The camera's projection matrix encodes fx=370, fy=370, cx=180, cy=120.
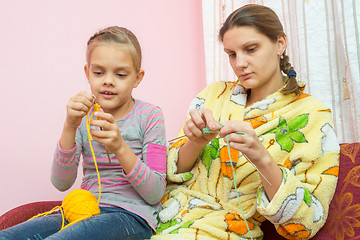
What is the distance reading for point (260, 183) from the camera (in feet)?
3.74

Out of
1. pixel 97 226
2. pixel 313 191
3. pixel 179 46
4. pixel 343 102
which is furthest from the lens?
pixel 179 46

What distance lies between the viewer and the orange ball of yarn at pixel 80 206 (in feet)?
3.37

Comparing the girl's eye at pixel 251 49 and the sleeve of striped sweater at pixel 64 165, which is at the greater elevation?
the girl's eye at pixel 251 49

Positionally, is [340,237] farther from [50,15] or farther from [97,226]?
[50,15]

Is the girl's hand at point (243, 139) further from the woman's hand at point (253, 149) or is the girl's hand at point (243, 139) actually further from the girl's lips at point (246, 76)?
the girl's lips at point (246, 76)

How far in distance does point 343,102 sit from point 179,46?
1063 mm

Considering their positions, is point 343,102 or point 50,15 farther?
point 50,15

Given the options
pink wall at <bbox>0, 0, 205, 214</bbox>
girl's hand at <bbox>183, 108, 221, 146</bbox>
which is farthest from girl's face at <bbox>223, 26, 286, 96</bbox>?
pink wall at <bbox>0, 0, 205, 214</bbox>

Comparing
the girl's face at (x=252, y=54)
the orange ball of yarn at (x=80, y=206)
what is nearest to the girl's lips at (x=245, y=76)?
the girl's face at (x=252, y=54)

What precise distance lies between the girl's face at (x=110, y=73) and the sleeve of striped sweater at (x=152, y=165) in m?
0.13

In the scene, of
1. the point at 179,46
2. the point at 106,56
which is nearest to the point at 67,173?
the point at 106,56

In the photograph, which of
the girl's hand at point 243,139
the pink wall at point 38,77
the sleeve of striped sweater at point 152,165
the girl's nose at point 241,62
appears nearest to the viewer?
the girl's hand at point 243,139

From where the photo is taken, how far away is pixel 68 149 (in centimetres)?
110

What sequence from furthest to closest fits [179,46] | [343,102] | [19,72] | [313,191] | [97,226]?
[179,46], [19,72], [343,102], [313,191], [97,226]
